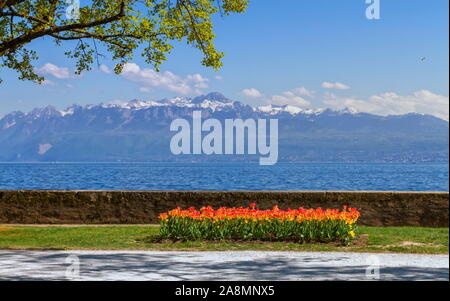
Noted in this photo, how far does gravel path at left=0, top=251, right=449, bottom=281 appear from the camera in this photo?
998 centimetres

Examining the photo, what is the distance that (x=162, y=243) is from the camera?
48.3 ft

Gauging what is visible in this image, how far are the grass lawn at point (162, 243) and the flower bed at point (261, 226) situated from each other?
16.9 inches

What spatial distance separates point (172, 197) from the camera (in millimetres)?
19500

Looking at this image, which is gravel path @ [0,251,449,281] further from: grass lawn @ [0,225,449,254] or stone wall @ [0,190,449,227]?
stone wall @ [0,190,449,227]

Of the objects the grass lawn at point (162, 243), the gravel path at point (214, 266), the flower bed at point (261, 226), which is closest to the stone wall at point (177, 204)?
the grass lawn at point (162, 243)

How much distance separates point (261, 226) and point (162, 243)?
2396mm

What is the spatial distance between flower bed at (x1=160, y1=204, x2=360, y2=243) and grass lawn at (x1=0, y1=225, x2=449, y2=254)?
16.9 inches

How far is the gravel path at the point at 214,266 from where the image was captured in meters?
9.98

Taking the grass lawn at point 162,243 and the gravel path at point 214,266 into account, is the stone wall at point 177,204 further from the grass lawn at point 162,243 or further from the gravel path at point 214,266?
the gravel path at point 214,266

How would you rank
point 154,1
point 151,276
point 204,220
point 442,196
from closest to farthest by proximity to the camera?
point 151,276 < point 204,220 < point 154,1 < point 442,196

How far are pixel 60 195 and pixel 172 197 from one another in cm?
356

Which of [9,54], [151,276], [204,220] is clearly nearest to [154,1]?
[9,54]

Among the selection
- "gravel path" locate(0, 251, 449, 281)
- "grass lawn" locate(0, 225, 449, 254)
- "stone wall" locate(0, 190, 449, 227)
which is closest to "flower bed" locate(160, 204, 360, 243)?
"grass lawn" locate(0, 225, 449, 254)

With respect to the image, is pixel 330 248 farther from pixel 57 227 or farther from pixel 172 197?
pixel 57 227
